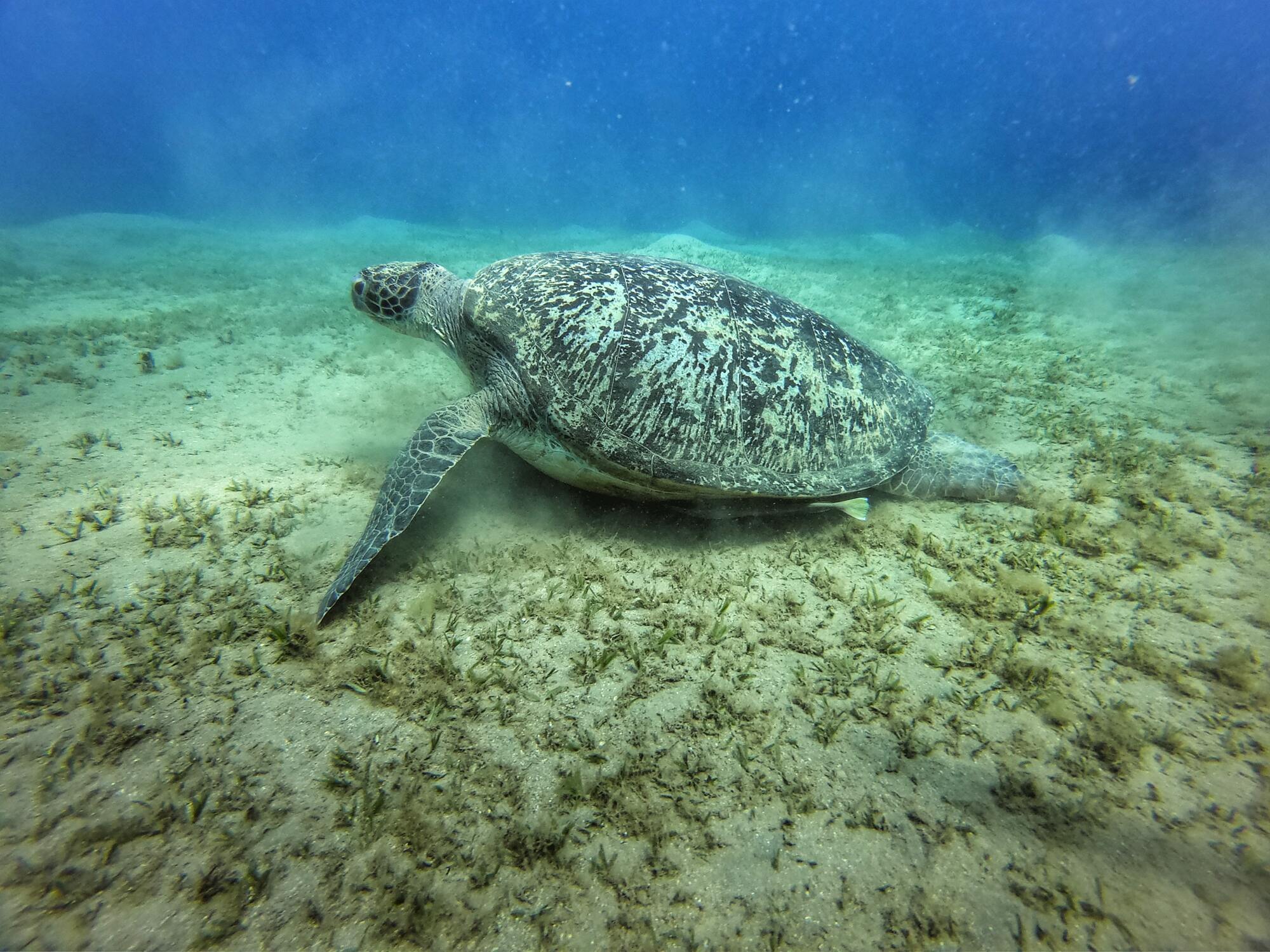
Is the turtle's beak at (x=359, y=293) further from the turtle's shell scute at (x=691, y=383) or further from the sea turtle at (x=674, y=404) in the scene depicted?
the turtle's shell scute at (x=691, y=383)

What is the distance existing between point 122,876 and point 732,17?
149 meters

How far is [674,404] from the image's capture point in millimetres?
3410

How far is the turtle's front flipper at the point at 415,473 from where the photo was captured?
2854 millimetres

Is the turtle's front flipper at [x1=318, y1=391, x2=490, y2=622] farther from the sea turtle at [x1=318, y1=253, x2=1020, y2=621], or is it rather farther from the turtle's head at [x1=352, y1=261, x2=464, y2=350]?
the turtle's head at [x1=352, y1=261, x2=464, y2=350]

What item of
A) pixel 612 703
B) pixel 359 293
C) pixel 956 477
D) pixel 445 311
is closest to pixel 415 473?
pixel 445 311

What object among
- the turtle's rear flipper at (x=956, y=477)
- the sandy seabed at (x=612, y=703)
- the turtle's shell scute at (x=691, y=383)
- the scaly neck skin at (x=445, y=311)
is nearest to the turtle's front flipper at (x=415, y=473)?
the sandy seabed at (x=612, y=703)

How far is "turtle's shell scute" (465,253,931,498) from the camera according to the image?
338cm

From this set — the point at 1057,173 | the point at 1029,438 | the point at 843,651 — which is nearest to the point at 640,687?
the point at 843,651

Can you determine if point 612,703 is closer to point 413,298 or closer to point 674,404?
point 674,404

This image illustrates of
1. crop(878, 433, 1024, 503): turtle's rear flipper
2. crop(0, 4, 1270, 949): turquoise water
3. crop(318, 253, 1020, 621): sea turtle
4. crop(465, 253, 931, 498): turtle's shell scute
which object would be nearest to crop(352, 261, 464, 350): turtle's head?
crop(318, 253, 1020, 621): sea turtle

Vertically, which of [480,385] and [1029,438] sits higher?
[1029,438]

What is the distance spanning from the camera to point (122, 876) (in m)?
1.64

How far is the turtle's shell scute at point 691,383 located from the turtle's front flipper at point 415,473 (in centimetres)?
57

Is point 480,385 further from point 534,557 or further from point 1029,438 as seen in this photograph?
point 1029,438
